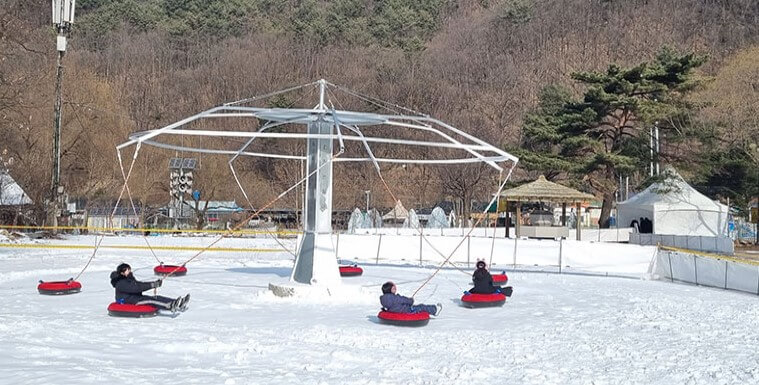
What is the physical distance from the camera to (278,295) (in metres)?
18.9

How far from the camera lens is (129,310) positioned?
50.0ft

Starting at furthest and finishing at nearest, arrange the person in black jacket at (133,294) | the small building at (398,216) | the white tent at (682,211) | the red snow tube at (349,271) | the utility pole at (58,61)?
the small building at (398,216), the white tent at (682,211), the utility pole at (58,61), the red snow tube at (349,271), the person in black jacket at (133,294)

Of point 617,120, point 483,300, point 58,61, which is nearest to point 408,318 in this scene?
point 483,300

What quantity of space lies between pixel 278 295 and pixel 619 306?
292 inches

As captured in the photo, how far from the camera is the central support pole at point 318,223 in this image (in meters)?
19.1

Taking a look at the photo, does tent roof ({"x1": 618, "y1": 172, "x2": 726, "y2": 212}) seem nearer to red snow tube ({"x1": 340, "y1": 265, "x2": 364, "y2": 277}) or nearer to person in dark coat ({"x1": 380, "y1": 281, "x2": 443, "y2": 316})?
red snow tube ({"x1": 340, "y1": 265, "x2": 364, "y2": 277})

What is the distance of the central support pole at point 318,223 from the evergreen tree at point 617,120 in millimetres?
31733

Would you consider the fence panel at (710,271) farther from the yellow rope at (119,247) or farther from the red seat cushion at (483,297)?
the yellow rope at (119,247)

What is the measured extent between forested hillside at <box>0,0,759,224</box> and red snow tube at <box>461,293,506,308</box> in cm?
2280

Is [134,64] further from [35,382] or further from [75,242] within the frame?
[35,382]

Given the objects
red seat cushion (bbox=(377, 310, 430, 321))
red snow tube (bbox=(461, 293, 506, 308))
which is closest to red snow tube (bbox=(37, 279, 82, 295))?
red seat cushion (bbox=(377, 310, 430, 321))

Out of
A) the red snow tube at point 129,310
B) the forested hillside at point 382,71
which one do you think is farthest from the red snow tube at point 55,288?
the forested hillside at point 382,71

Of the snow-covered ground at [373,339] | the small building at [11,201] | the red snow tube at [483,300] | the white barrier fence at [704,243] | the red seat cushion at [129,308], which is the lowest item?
the snow-covered ground at [373,339]

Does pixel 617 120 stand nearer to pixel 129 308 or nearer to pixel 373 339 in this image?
pixel 373 339
